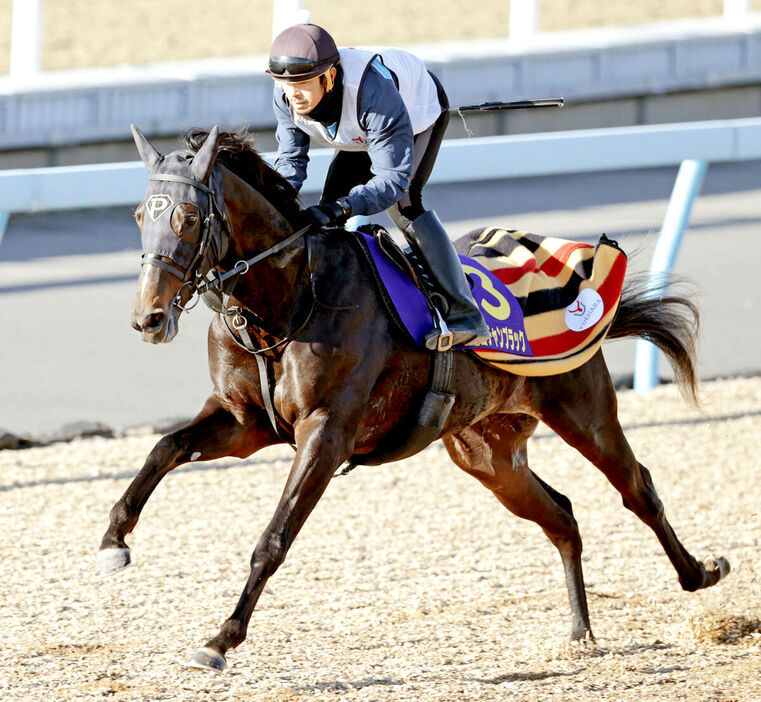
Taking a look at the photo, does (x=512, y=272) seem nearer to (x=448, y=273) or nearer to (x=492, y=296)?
(x=492, y=296)

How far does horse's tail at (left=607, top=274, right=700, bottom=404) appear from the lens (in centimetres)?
600

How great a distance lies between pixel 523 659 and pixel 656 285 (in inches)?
80.6

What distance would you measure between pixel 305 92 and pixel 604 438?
2009 mm

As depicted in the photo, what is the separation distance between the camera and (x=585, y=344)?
17.9 feet

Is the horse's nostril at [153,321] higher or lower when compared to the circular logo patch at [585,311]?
higher

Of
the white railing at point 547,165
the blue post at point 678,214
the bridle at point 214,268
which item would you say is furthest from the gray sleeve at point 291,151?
the blue post at point 678,214

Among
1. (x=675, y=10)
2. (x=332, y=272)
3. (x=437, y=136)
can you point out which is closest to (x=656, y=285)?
(x=437, y=136)

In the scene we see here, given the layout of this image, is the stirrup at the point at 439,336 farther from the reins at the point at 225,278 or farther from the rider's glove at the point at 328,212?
the rider's glove at the point at 328,212

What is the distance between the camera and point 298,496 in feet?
14.4

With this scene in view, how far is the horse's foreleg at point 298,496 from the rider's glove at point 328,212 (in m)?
0.64

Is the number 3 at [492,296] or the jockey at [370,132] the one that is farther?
the number 3 at [492,296]

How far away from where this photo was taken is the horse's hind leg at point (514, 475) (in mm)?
5539

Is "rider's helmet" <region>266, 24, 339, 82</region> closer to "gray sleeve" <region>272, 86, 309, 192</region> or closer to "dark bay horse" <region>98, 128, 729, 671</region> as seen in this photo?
"dark bay horse" <region>98, 128, 729, 671</region>

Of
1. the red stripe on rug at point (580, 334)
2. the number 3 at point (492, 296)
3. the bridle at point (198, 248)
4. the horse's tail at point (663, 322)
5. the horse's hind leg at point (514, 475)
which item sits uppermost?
the bridle at point (198, 248)
